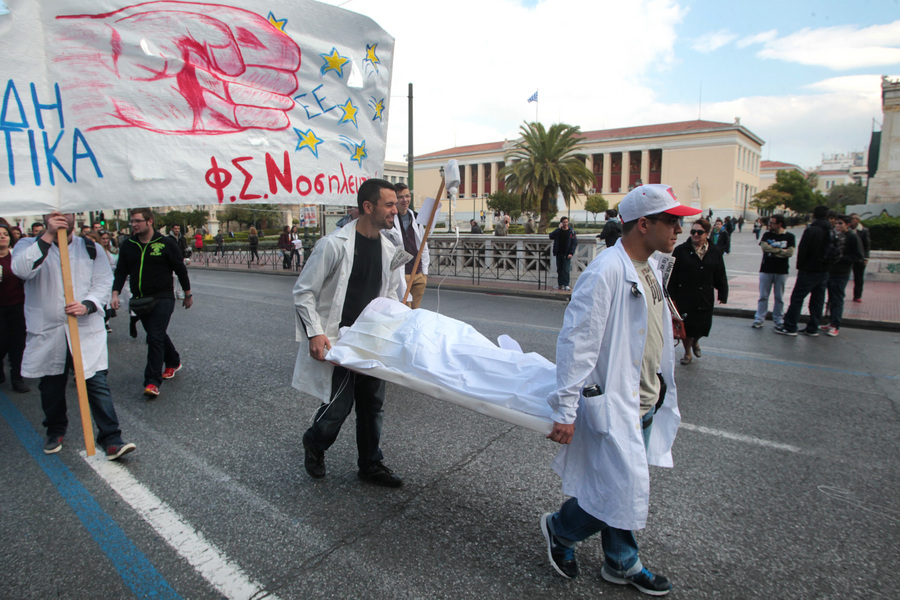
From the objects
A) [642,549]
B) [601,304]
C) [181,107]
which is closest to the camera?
[601,304]

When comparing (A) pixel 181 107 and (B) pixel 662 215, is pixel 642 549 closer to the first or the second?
(B) pixel 662 215

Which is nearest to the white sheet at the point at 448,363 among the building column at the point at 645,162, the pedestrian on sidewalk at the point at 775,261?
the pedestrian on sidewalk at the point at 775,261

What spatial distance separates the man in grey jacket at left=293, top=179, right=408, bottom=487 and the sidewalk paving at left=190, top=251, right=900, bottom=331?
3911 millimetres

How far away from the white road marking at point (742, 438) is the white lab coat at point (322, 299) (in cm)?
292

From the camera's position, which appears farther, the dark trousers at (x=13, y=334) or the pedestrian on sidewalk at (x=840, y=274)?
the pedestrian on sidewalk at (x=840, y=274)

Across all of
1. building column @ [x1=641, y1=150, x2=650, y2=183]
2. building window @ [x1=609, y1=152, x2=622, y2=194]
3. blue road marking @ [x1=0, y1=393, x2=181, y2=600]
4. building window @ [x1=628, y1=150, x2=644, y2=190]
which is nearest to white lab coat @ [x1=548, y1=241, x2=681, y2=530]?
blue road marking @ [x1=0, y1=393, x2=181, y2=600]

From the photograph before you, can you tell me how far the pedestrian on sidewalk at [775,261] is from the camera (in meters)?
8.18

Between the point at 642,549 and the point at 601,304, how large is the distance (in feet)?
4.65

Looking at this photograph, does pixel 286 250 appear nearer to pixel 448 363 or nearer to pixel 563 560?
pixel 448 363

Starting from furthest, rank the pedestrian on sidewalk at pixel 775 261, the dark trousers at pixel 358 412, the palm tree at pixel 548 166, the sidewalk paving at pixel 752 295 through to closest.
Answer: the palm tree at pixel 548 166 < the sidewalk paving at pixel 752 295 < the pedestrian on sidewalk at pixel 775 261 < the dark trousers at pixel 358 412

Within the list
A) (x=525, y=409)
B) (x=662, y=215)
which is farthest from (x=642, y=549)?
(x=662, y=215)

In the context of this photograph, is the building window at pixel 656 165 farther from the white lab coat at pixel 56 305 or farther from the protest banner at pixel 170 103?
the white lab coat at pixel 56 305

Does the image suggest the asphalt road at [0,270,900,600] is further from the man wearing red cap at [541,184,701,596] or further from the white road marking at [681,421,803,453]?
the man wearing red cap at [541,184,701,596]

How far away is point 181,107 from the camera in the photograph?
334 cm
